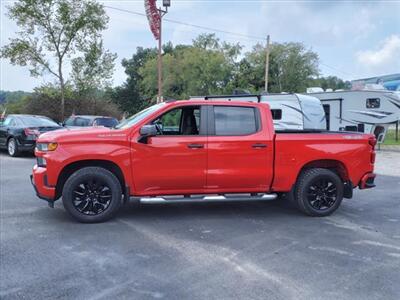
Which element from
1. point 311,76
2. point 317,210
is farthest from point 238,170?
point 311,76

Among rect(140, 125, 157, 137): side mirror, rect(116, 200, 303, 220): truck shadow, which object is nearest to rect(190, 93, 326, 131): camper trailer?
rect(116, 200, 303, 220): truck shadow

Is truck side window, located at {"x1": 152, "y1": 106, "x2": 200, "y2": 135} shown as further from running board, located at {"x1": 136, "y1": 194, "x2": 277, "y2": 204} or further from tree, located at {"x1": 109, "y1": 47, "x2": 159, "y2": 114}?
tree, located at {"x1": 109, "y1": 47, "x2": 159, "y2": 114}

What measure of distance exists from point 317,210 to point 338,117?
45.5ft

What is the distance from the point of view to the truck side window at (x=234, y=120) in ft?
20.2

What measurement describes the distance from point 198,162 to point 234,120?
0.90 meters

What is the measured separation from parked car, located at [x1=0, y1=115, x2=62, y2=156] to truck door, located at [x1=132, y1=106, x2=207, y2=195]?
889 centimetres

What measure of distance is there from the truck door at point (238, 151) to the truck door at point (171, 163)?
0.50 ft

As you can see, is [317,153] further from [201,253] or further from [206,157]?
[201,253]

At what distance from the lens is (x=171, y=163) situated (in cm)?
590

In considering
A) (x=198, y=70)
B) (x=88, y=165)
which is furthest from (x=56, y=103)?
(x=88, y=165)

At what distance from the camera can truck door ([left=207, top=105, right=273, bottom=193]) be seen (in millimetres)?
6035

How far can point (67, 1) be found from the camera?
23.6 metres

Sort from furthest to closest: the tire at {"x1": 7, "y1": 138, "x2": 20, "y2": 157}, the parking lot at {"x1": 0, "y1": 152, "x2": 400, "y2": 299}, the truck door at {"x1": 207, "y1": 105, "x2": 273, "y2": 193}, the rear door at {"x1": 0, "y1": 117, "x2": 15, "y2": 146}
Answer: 1. the rear door at {"x1": 0, "y1": 117, "x2": 15, "y2": 146}
2. the tire at {"x1": 7, "y1": 138, "x2": 20, "y2": 157}
3. the truck door at {"x1": 207, "y1": 105, "x2": 273, "y2": 193}
4. the parking lot at {"x1": 0, "y1": 152, "x2": 400, "y2": 299}

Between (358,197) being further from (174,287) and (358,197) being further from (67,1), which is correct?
(67,1)
